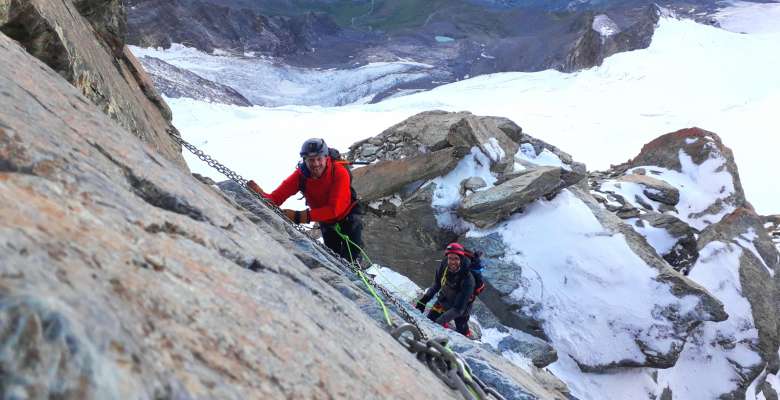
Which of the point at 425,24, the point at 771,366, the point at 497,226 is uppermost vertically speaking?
the point at 425,24

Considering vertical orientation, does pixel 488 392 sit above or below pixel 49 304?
below

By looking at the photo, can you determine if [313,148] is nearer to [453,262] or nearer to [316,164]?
[316,164]

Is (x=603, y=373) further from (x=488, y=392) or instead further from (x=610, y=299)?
(x=488, y=392)

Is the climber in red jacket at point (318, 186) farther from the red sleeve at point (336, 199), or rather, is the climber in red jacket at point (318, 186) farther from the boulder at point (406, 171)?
the boulder at point (406, 171)

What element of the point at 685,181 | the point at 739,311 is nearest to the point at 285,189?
the point at 739,311

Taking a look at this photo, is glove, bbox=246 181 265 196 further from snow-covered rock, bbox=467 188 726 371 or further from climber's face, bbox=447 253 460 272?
snow-covered rock, bbox=467 188 726 371

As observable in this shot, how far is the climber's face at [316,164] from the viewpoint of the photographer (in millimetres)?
4728

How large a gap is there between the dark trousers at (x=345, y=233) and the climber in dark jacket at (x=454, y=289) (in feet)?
3.98

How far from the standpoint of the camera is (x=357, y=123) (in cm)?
2511

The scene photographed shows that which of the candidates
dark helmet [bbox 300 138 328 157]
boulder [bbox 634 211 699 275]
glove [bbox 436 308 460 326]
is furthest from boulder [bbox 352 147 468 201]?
dark helmet [bbox 300 138 328 157]

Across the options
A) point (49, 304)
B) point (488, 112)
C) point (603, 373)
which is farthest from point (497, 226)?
point (488, 112)

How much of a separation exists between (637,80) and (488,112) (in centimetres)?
1143

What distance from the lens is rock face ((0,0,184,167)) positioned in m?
3.48

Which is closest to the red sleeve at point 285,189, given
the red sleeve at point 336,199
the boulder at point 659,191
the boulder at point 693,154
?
the red sleeve at point 336,199
